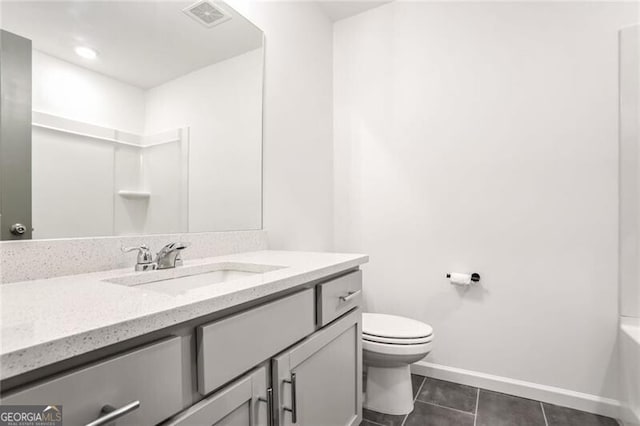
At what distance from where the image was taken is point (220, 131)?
1.51 meters

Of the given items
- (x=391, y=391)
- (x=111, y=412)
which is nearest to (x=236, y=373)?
(x=111, y=412)

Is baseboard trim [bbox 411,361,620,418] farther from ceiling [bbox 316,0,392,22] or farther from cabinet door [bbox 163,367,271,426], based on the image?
ceiling [bbox 316,0,392,22]

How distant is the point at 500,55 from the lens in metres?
1.87

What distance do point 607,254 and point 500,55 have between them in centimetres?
124

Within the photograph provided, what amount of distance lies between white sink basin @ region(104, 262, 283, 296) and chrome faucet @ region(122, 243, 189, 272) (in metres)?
0.03

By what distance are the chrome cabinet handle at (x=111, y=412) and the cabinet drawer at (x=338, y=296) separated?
66cm

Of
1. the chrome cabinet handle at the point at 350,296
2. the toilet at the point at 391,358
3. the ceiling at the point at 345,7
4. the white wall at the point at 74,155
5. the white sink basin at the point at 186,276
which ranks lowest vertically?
the toilet at the point at 391,358

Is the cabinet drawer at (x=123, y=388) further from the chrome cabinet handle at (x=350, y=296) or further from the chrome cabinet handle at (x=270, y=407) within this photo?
the chrome cabinet handle at (x=350, y=296)

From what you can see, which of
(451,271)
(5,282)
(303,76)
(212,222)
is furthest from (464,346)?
(5,282)

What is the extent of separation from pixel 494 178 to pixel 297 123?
1.25m

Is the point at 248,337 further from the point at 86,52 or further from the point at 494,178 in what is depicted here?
the point at 494,178

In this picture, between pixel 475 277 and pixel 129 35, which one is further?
pixel 475 277

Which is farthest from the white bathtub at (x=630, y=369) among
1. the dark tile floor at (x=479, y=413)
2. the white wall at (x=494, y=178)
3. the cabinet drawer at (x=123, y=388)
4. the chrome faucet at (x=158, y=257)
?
the chrome faucet at (x=158, y=257)

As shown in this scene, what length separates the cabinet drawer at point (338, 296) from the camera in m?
1.10
